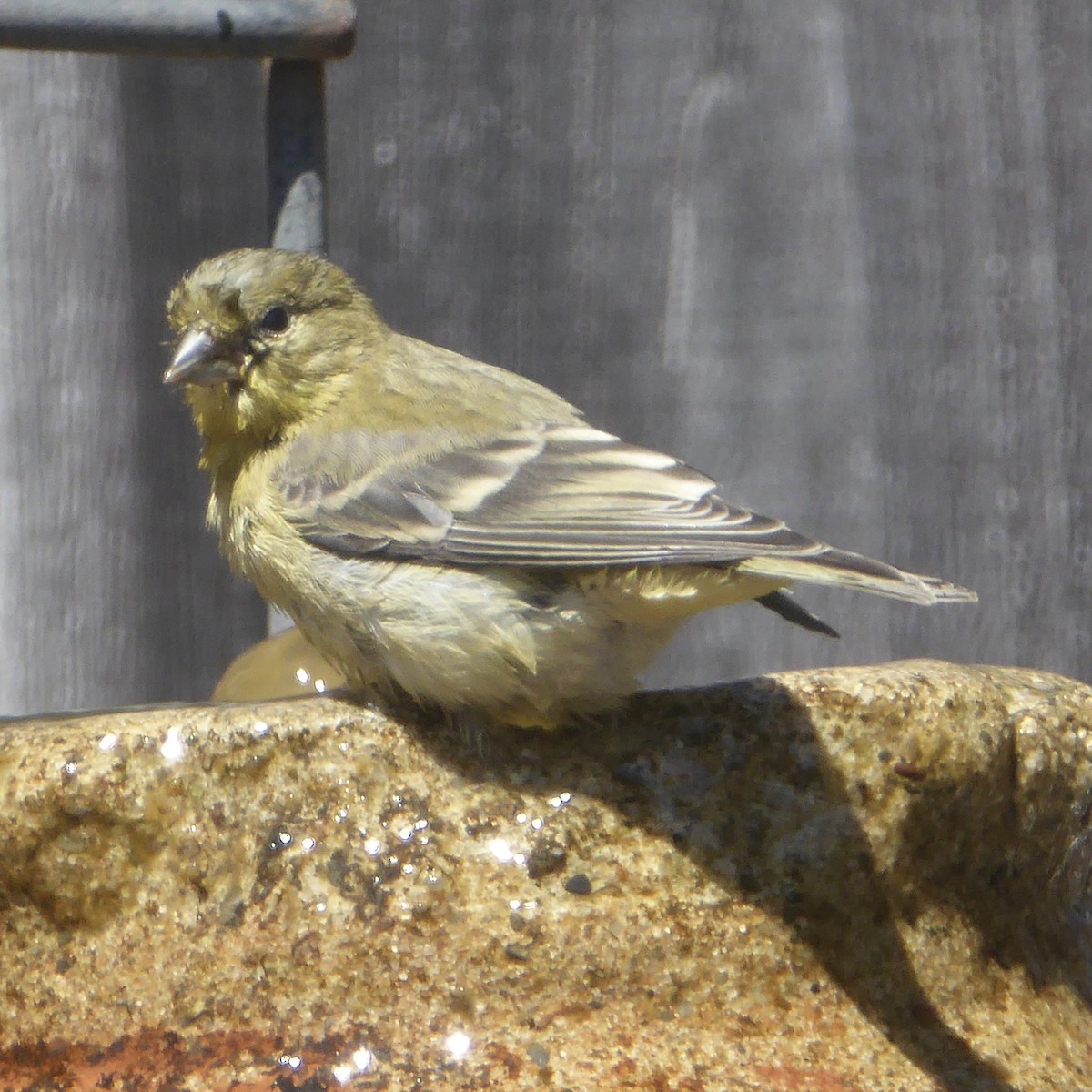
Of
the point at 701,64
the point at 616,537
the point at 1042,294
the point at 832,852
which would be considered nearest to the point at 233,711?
the point at 616,537

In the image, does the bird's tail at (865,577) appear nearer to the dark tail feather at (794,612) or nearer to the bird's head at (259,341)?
the dark tail feather at (794,612)

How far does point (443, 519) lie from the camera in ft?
9.73

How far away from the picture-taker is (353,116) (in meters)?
4.00

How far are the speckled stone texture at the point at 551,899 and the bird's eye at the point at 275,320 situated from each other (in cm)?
108

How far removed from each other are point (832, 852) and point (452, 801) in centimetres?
62

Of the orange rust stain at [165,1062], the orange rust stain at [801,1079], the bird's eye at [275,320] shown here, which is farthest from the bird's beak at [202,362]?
the orange rust stain at [801,1079]

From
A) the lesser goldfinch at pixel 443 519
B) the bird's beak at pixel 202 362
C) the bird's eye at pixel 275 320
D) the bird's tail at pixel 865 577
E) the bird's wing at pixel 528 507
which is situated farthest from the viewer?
the bird's eye at pixel 275 320

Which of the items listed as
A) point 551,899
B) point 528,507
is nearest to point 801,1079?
point 551,899

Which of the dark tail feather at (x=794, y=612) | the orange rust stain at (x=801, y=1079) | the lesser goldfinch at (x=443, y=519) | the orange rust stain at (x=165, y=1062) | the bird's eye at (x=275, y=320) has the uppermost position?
the bird's eye at (x=275, y=320)

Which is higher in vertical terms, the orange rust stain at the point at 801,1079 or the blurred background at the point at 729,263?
the blurred background at the point at 729,263

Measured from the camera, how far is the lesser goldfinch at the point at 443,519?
2.75 metres

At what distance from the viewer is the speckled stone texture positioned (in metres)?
2.08

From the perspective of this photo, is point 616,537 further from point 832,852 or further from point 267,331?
point 267,331

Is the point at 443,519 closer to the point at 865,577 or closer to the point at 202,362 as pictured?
the point at 202,362
